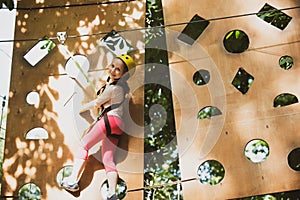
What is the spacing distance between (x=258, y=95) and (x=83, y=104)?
0.74 meters

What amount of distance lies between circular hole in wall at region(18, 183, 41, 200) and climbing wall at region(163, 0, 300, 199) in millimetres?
595

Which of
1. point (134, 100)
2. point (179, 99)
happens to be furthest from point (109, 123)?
point (179, 99)

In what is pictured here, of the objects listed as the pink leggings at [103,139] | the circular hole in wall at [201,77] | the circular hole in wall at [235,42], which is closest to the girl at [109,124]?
the pink leggings at [103,139]

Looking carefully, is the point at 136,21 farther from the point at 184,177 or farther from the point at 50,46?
the point at 184,177

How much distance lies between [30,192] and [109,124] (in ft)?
1.40

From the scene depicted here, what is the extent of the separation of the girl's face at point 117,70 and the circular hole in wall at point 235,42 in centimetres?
46

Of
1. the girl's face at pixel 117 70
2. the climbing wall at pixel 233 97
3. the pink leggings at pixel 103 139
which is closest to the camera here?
the climbing wall at pixel 233 97

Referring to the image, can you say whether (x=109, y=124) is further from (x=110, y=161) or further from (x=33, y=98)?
(x=33, y=98)

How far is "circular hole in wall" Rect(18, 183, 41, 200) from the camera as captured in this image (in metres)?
1.85

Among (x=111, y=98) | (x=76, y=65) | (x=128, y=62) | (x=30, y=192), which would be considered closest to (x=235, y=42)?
(x=128, y=62)

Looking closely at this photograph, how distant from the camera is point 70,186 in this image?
181 centimetres

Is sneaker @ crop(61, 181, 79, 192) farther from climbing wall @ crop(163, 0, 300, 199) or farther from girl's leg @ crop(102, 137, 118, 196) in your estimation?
climbing wall @ crop(163, 0, 300, 199)

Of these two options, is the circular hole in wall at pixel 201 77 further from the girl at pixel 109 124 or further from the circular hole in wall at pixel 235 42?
the girl at pixel 109 124

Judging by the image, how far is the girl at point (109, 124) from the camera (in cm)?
182
